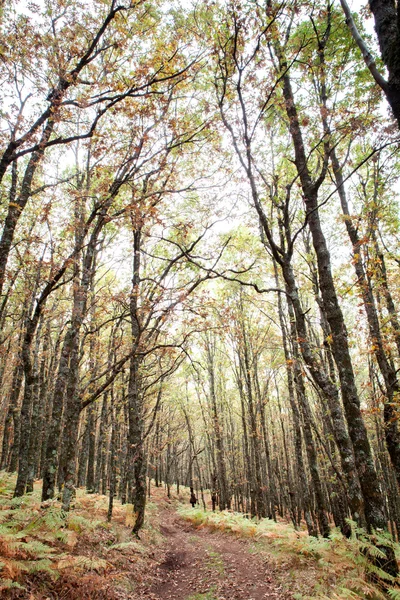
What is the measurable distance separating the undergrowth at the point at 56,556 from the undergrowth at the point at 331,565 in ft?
10.9

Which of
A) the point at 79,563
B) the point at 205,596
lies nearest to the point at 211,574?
the point at 205,596

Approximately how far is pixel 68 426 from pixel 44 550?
2840 millimetres

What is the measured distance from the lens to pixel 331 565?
5.99 meters

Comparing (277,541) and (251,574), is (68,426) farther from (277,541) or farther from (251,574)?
(277,541)

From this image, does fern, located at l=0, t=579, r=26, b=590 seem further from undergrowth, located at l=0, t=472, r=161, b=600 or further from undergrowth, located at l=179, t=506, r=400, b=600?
undergrowth, located at l=179, t=506, r=400, b=600

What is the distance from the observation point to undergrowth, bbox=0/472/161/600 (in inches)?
175

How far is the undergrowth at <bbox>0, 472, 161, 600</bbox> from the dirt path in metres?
0.69

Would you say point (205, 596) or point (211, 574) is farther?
point (211, 574)

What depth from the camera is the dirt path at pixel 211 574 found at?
6.57 m

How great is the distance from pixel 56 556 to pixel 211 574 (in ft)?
16.2

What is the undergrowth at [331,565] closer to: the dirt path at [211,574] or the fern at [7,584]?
the dirt path at [211,574]

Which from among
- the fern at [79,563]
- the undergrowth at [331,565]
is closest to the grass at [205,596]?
the undergrowth at [331,565]

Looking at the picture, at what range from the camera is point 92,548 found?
22.3 ft

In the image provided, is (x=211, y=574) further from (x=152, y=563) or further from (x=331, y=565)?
(x=331, y=565)
